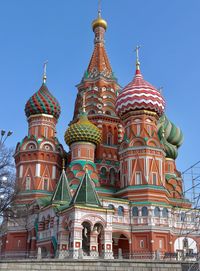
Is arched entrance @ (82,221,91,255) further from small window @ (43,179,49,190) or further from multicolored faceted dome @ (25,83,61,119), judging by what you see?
multicolored faceted dome @ (25,83,61,119)

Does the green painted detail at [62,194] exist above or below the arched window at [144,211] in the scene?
above

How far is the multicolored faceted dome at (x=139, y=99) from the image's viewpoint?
123ft

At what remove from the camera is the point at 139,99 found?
37.6m

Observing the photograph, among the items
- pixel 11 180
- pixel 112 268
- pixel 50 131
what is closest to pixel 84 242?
pixel 11 180

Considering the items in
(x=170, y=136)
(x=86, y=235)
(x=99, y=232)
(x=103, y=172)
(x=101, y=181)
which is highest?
(x=170, y=136)

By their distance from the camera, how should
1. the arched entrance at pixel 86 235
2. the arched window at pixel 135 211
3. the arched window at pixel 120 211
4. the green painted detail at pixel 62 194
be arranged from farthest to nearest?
the arched window at pixel 135 211 < the arched window at pixel 120 211 < the green painted detail at pixel 62 194 < the arched entrance at pixel 86 235

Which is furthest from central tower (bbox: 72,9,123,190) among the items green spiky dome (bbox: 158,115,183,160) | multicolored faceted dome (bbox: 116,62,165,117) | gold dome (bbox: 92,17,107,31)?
green spiky dome (bbox: 158,115,183,160)

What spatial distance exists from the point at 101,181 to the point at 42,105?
935 cm

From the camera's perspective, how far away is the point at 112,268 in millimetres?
19641

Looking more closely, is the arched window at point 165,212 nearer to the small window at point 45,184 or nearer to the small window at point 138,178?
the small window at point 138,178

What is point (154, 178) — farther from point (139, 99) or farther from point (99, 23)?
point (99, 23)

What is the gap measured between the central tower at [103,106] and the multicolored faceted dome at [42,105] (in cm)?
243

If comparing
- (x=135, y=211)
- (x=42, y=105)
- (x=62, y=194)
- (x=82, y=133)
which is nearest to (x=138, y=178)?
(x=135, y=211)

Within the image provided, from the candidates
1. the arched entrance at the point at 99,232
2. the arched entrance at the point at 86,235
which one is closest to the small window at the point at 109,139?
the arched entrance at the point at 99,232
